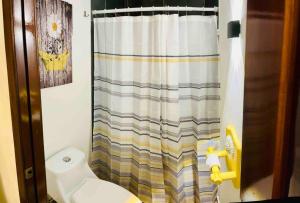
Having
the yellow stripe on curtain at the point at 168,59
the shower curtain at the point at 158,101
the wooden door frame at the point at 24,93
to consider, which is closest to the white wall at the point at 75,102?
the shower curtain at the point at 158,101

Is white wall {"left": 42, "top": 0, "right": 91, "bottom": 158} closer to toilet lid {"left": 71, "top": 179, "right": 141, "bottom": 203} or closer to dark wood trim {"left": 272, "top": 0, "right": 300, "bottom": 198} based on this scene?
toilet lid {"left": 71, "top": 179, "right": 141, "bottom": 203}

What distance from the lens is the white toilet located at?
5.86 ft

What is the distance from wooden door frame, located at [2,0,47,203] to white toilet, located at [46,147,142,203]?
0.98 m

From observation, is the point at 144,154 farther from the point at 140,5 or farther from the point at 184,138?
the point at 140,5

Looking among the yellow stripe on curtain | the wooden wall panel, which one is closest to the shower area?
the yellow stripe on curtain

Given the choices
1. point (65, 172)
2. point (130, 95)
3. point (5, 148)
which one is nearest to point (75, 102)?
point (130, 95)

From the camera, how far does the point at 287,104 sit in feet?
1.44

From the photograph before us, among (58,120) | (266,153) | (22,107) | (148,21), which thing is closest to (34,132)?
(22,107)

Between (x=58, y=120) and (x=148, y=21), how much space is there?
106cm

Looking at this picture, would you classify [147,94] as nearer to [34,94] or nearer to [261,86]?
[34,94]

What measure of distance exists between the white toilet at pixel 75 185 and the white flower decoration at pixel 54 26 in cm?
91

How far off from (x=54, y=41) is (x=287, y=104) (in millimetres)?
1742

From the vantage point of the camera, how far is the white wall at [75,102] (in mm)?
1908

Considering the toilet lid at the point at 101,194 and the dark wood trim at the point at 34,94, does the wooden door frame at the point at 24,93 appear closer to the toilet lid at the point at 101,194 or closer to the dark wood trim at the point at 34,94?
the dark wood trim at the point at 34,94
